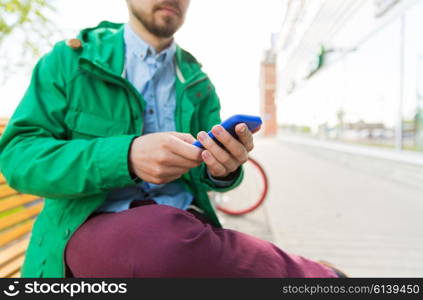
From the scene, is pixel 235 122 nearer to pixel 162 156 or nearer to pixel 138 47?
pixel 162 156

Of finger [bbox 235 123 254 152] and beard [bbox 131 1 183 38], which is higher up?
beard [bbox 131 1 183 38]

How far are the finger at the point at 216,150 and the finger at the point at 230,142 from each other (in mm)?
16

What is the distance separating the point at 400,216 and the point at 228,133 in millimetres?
3088

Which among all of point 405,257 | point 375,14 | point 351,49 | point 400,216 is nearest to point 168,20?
point 405,257

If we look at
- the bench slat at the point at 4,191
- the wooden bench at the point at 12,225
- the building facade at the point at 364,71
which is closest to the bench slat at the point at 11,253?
the wooden bench at the point at 12,225

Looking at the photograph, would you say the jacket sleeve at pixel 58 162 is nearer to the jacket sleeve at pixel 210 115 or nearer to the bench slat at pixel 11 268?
the jacket sleeve at pixel 210 115

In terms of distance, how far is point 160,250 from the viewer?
72 cm

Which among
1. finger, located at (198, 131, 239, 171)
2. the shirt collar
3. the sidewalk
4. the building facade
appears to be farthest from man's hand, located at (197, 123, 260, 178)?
the building facade

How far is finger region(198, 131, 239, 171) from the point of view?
74cm

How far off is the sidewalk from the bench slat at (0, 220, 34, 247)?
5.61 ft

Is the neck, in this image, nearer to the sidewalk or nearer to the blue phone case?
the blue phone case

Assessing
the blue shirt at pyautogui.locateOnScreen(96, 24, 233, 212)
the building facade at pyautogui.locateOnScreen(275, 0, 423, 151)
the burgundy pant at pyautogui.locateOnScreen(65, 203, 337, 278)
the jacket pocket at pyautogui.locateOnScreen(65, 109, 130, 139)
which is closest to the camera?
the burgundy pant at pyautogui.locateOnScreen(65, 203, 337, 278)

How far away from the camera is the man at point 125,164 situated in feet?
2.48

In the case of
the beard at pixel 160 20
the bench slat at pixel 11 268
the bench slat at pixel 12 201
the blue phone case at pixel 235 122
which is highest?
the beard at pixel 160 20
